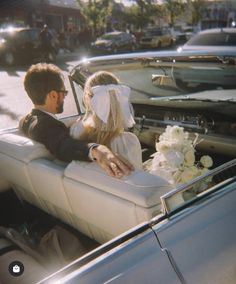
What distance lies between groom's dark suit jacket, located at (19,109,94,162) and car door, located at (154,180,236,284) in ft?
2.01

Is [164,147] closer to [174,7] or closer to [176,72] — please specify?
[176,72]

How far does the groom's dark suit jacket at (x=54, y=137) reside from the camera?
197 centimetres

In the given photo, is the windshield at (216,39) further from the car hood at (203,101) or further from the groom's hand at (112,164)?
the groom's hand at (112,164)

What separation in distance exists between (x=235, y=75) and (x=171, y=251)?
1.74 m

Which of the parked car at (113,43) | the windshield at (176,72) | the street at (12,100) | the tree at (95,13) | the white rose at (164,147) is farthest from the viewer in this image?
the tree at (95,13)

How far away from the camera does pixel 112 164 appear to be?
1.76 m

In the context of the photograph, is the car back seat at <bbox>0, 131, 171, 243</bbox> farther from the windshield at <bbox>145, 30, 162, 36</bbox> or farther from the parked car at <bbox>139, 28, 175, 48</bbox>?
the windshield at <bbox>145, 30, 162, 36</bbox>

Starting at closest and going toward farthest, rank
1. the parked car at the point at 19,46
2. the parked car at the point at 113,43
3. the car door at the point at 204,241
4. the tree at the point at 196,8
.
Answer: the car door at the point at 204,241 < the parked car at the point at 19,46 < the parked car at the point at 113,43 < the tree at the point at 196,8

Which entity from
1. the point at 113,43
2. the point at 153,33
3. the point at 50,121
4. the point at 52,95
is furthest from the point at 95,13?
the point at 50,121

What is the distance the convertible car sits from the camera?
4.60ft

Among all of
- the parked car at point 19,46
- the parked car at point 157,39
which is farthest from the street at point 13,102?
the parked car at point 157,39

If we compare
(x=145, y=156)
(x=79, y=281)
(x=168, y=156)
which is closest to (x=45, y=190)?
(x=168, y=156)

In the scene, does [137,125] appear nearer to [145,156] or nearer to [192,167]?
[145,156]

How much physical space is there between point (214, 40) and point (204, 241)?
8667mm
